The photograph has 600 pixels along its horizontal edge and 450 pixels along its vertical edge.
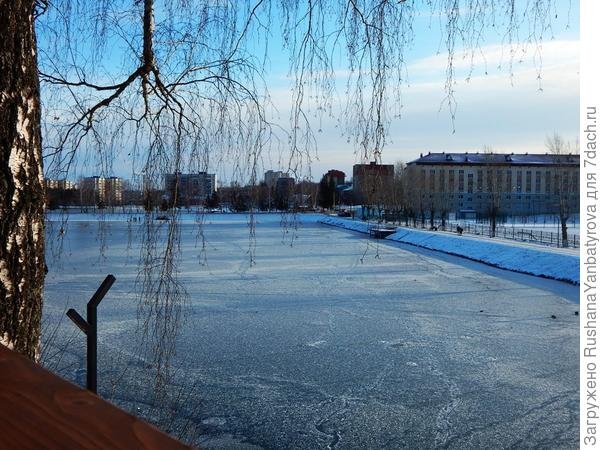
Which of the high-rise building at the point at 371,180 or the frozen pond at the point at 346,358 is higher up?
→ the high-rise building at the point at 371,180

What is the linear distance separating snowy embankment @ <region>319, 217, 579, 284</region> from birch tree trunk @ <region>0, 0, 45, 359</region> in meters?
12.1

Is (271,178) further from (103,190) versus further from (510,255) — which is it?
(510,255)

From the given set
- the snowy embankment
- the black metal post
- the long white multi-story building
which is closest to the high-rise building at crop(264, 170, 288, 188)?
the black metal post

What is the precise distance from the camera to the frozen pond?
5.82 m

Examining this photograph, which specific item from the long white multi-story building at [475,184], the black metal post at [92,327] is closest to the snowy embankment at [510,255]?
the black metal post at [92,327]

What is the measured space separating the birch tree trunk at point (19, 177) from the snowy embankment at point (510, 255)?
12.1 meters

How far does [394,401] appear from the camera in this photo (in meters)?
6.74

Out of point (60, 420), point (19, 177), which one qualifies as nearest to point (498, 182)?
point (19, 177)

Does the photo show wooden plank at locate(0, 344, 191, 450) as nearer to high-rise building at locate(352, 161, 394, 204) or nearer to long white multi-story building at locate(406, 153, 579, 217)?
high-rise building at locate(352, 161, 394, 204)

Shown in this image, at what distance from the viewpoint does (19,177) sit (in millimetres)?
1641

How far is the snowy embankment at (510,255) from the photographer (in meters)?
20.0

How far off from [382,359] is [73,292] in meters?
8.21

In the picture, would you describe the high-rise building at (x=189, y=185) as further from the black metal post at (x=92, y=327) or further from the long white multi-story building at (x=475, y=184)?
the long white multi-story building at (x=475, y=184)
